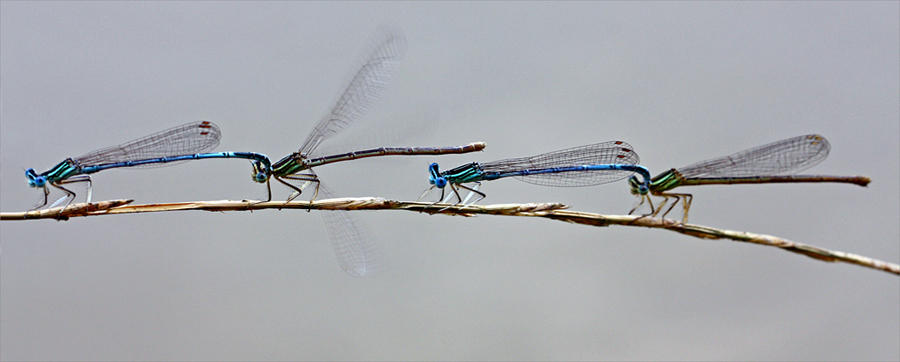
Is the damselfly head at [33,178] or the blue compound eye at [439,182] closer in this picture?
the damselfly head at [33,178]

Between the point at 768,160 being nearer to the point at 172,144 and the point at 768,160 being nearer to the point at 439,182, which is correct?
the point at 439,182

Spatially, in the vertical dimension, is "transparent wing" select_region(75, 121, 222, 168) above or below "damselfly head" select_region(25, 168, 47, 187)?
above

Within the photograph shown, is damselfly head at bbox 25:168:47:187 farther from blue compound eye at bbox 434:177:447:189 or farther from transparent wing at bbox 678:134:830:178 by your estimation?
transparent wing at bbox 678:134:830:178

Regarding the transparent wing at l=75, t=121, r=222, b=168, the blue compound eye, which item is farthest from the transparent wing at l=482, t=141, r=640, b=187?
the transparent wing at l=75, t=121, r=222, b=168

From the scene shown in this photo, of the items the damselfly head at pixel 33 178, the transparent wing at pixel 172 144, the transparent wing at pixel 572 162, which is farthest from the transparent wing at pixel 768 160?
the damselfly head at pixel 33 178

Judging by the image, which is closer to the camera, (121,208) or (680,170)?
(121,208)

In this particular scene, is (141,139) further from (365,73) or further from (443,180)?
(443,180)

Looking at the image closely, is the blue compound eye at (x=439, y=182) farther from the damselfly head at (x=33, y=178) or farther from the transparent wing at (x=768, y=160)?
the damselfly head at (x=33, y=178)

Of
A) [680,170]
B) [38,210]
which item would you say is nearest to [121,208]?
[38,210]
